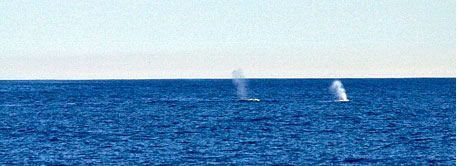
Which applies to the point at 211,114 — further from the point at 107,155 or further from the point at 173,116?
the point at 107,155

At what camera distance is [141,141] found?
7300 cm

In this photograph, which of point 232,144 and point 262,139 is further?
point 262,139

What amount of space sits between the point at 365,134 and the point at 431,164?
21.9 m

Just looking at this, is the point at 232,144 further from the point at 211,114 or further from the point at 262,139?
the point at 211,114

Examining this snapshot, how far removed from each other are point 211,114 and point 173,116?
6.80m

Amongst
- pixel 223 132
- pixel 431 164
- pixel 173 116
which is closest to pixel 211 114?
pixel 173 116

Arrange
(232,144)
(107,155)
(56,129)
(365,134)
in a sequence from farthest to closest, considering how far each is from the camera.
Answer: (56,129) < (365,134) < (232,144) < (107,155)

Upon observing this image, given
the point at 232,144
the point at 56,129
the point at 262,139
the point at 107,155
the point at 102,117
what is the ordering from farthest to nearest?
the point at 102,117
the point at 56,129
the point at 262,139
the point at 232,144
the point at 107,155

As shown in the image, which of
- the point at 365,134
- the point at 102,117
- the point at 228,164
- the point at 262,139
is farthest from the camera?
the point at 102,117

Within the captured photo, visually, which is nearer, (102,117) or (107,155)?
(107,155)

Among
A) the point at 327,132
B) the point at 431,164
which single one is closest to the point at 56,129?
the point at 327,132

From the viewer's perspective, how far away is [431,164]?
5812cm

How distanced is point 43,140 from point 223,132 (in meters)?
20.4

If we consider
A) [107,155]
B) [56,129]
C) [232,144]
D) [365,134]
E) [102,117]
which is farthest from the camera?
[102,117]
